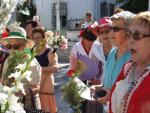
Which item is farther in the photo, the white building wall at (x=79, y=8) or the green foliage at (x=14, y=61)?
the white building wall at (x=79, y=8)

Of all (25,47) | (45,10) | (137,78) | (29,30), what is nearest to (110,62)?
(25,47)

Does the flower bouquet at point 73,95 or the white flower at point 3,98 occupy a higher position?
the white flower at point 3,98

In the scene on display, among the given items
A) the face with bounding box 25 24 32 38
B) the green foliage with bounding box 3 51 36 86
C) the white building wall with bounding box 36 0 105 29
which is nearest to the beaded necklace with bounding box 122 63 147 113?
Answer: the green foliage with bounding box 3 51 36 86

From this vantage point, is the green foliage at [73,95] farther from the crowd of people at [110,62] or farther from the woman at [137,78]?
the woman at [137,78]

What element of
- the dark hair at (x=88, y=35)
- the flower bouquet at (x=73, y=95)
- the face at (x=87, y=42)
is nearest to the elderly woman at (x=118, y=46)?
the flower bouquet at (x=73, y=95)

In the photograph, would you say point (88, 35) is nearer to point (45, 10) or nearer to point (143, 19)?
point (143, 19)

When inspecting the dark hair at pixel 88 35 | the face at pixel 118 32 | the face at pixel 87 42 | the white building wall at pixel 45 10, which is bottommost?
the white building wall at pixel 45 10

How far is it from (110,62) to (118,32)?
0.28 m

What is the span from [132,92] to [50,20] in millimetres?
29978

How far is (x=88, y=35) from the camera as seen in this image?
5168 millimetres

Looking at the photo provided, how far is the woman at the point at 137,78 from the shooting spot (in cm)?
243

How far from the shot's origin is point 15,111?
1.84m

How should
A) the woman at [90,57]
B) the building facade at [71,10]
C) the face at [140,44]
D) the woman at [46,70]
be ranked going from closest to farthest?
the face at [140,44] < the woman at [90,57] < the woman at [46,70] < the building facade at [71,10]

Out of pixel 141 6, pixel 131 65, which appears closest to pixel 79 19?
pixel 141 6
